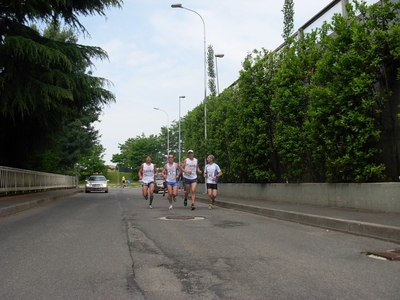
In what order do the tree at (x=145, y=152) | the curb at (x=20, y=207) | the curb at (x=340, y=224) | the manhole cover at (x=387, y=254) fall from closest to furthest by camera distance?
the manhole cover at (x=387, y=254) → the curb at (x=340, y=224) → the curb at (x=20, y=207) → the tree at (x=145, y=152)

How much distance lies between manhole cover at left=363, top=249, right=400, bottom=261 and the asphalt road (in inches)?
7.1

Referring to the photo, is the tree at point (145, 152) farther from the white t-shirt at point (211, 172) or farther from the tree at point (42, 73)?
the white t-shirt at point (211, 172)

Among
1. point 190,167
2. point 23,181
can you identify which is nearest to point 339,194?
point 190,167

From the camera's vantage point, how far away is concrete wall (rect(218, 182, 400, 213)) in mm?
10617

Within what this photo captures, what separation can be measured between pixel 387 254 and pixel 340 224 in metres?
2.89

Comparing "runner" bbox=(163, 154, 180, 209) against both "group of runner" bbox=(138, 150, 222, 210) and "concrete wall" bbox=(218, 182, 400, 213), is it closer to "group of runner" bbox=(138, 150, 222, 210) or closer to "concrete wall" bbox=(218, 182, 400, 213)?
"group of runner" bbox=(138, 150, 222, 210)

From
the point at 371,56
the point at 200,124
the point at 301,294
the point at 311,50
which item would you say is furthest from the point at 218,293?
the point at 200,124

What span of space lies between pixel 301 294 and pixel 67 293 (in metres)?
2.40

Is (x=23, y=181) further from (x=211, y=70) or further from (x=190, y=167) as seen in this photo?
(x=211, y=70)

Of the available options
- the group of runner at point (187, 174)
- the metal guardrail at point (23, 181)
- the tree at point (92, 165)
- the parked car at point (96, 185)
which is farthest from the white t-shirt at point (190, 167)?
the tree at point (92, 165)

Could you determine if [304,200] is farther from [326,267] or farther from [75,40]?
[75,40]

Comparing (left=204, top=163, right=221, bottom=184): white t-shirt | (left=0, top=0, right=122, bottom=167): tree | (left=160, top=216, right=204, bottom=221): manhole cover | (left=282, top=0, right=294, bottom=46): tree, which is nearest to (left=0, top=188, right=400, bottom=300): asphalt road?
(left=160, top=216, right=204, bottom=221): manhole cover

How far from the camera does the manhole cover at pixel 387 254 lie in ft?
20.4

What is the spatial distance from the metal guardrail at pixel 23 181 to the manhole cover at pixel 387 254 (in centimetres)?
1602
